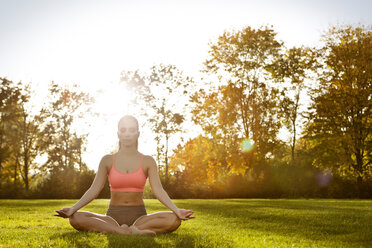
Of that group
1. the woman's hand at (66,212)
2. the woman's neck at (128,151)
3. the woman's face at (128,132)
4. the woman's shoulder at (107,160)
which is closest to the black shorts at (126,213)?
the woman's hand at (66,212)

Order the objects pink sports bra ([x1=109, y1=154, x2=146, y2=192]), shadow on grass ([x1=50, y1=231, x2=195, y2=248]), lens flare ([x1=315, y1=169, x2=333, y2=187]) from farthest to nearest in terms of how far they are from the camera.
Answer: lens flare ([x1=315, y1=169, x2=333, y2=187]) < pink sports bra ([x1=109, y1=154, x2=146, y2=192]) < shadow on grass ([x1=50, y1=231, x2=195, y2=248])

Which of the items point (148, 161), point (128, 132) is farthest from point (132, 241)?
point (128, 132)

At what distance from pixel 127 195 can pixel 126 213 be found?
0.36 m

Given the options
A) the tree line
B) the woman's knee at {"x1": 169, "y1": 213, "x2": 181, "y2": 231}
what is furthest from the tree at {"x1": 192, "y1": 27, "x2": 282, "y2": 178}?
the woman's knee at {"x1": 169, "y1": 213, "x2": 181, "y2": 231}

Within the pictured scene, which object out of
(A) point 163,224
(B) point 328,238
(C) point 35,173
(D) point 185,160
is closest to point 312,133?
(D) point 185,160

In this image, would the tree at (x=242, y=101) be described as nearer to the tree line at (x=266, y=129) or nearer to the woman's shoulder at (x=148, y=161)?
the tree line at (x=266, y=129)

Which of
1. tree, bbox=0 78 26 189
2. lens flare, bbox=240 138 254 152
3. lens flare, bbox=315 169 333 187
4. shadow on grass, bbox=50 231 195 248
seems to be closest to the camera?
shadow on grass, bbox=50 231 195 248

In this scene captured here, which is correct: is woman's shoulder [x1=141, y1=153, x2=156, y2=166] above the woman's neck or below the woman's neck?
below

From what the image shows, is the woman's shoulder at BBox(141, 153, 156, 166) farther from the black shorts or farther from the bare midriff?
the black shorts

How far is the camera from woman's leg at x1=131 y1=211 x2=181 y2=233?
23.6 feet

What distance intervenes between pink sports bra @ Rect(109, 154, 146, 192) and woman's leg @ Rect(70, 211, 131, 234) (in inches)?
23.3

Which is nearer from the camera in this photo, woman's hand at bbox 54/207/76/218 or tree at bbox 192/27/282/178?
woman's hand at bbox 54/207/76/218

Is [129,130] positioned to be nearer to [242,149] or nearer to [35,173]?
[242,149]

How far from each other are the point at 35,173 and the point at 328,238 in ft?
149
